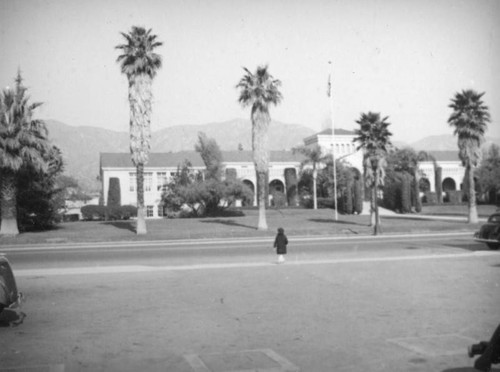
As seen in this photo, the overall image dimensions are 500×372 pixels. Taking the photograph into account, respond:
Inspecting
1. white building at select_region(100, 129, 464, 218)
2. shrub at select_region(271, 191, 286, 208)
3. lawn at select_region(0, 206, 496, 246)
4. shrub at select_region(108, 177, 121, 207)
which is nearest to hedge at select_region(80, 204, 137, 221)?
shrub at select_region(108, 177, 121, 207)

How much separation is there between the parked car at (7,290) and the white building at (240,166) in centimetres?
4833

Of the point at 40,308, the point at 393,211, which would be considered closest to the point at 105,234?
the point at 40,308

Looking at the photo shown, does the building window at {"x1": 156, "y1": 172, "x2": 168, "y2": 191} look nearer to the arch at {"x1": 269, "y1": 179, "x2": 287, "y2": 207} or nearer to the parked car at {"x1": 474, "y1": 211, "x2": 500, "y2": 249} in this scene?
the arch at {"x1": 269, "y1": 179, "x2": 287, "y2": 207}

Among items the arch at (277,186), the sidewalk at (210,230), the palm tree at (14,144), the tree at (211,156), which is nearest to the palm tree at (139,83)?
the sidewalk at (210,230)

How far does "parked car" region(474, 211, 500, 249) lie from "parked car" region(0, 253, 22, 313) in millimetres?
19104

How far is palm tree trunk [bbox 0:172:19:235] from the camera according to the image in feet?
110

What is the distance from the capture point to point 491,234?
72.4 ft

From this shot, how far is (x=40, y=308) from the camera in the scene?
10.8 meters

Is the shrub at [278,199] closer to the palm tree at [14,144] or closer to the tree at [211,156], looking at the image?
the tree at [211,156]

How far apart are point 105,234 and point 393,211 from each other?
38.2 meters

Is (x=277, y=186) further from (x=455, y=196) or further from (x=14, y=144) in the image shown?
(x=14, y=144)

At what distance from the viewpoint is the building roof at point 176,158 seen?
6688cm

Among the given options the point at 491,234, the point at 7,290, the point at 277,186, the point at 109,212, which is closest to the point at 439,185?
the point at 277,186

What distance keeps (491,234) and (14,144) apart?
27598 mm
